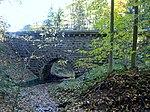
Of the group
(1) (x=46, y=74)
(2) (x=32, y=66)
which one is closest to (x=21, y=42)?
(2) (x=32, y=66)

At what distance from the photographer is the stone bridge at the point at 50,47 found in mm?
15922

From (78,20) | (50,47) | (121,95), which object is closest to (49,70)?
(50,47)

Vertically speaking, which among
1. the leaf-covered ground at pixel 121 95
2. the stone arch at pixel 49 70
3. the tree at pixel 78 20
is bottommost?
the stone arch at pixel 49 70

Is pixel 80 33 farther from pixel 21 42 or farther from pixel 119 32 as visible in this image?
pixel 119 32

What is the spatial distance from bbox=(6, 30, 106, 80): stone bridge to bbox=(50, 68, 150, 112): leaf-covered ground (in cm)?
792

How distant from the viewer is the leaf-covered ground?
19.0 feet

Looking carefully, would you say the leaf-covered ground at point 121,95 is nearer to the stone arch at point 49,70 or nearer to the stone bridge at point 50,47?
the stone bridge at point 50,47

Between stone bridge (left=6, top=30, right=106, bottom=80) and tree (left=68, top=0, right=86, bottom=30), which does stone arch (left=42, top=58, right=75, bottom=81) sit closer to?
stone bridge (left=6, top=30, right=106, bottom=80)

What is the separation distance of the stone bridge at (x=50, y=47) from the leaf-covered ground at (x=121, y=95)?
7925mm

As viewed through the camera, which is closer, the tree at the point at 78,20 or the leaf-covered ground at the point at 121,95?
the leaf-covered ground at the point at 121,95

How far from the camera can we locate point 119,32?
8.38 m

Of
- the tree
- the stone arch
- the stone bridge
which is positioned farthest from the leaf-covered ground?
the tree

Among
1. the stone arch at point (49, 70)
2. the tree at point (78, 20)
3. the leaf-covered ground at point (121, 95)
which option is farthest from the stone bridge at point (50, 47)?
the tree at point (78, 20)

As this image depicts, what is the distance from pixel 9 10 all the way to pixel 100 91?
4.22m
